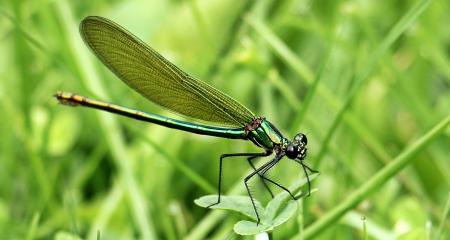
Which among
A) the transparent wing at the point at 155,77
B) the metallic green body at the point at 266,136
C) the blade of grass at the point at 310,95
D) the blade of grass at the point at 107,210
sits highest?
the blade of grass at the point at 310,95

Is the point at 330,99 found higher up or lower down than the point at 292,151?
higher up

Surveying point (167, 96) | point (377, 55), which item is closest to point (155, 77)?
point (167, 96)

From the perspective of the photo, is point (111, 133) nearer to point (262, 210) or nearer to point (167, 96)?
point (167, 96)

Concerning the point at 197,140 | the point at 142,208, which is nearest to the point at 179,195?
the point at 197,140

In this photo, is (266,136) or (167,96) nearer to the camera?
(266,136)

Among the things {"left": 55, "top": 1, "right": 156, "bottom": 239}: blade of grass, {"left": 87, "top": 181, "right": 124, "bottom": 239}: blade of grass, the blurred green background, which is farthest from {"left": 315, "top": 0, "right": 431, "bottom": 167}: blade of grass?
{"left": 87, "top": 181, "right": 124, "bottom": 239}: blade of grass

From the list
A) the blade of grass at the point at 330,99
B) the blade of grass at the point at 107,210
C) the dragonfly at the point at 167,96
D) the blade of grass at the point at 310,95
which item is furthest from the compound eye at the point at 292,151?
the blade of grass at the point at 107,210

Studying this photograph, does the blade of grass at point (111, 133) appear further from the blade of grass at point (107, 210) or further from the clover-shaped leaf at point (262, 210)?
the clover-shaped leaf at point (262, 210)
